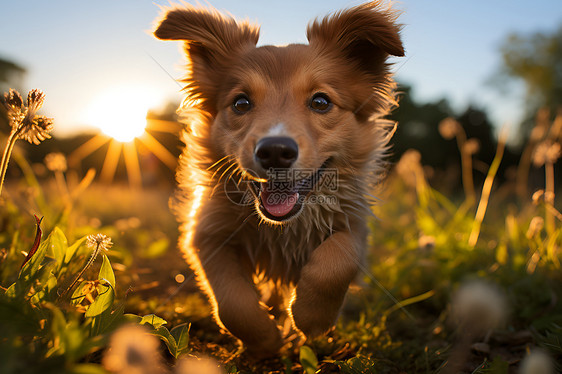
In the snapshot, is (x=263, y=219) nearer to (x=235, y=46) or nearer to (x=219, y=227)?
(x=219, y=227)

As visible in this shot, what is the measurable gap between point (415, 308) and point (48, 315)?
2621mm

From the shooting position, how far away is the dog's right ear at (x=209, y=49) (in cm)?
274

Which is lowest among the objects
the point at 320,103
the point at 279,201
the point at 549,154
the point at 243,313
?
the point at 243,313

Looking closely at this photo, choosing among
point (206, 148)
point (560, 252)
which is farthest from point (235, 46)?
point (560, 252)

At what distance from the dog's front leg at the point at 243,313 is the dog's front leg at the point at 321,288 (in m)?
0.17

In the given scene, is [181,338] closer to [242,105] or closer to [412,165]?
[242,105]

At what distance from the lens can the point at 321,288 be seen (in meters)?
2.02

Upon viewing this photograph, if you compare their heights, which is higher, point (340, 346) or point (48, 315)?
point (48, 315)

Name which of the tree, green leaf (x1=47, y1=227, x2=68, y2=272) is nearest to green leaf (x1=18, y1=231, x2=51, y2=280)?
green leaf (x1=47, y1=227, x2=68, y2=272)

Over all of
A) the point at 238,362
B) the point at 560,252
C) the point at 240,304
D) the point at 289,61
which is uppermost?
the point at 289,61

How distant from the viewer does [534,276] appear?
302 cm

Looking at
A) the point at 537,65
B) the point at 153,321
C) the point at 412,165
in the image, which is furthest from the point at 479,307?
the point at 537,65

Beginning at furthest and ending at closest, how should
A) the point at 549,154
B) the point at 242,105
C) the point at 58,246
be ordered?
the point at 549,154, the point at 242,105, the point at 58,246

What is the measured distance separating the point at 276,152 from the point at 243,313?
860 millimetres
